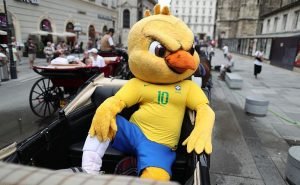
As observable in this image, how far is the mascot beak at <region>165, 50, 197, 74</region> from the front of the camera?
102 inches

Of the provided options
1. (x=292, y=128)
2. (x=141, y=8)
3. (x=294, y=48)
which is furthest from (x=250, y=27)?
(x=292, y=128)

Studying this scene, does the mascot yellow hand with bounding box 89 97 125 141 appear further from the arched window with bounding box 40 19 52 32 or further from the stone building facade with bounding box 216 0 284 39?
the stone building facade with bounding box 216 0 284 39

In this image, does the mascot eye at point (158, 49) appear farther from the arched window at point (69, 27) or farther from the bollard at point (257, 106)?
the arched window at point (69, 27)

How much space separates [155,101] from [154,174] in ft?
2.72

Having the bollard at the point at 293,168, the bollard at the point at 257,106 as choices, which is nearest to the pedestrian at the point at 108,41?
the bollard at the point at 257,106

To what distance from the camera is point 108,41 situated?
938cm

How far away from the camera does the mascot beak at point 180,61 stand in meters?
2.59

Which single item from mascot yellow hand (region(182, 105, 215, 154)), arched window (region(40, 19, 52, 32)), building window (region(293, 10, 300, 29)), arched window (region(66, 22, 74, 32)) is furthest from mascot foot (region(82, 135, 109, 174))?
arched window (region(66, 22, 74, 32))

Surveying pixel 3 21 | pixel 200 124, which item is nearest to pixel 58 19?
→ pixel 3 21

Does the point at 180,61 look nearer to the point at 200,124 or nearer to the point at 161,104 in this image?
the point at 161,104

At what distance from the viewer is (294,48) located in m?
18.0

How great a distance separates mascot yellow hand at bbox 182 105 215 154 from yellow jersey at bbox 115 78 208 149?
8.2 inches

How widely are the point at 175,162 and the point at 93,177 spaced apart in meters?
1.70

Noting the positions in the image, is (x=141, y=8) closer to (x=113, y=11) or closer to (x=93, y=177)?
(x=113, y=11)
